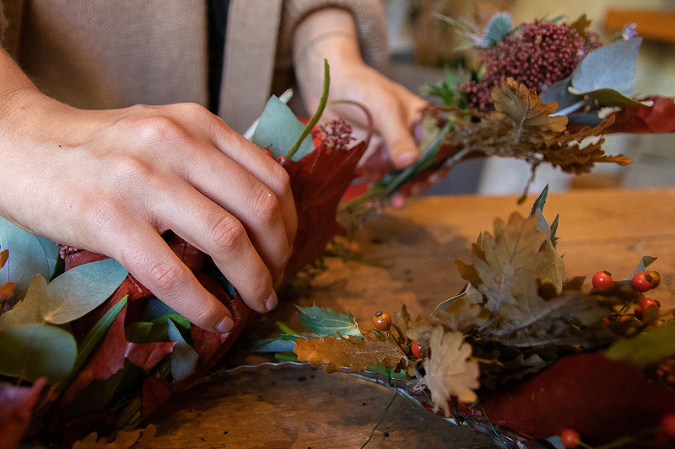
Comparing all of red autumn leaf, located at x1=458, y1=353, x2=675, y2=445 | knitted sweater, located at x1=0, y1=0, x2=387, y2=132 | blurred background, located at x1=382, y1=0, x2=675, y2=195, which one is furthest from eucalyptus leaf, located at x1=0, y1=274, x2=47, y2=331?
blurred background, located at x1=382, y1=0, x2=675, y2=195

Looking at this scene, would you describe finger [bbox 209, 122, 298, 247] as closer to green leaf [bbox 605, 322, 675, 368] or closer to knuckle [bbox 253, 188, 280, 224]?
knuckle [bbox 253, 188, 280, 224]

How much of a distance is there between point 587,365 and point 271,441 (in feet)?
0.86

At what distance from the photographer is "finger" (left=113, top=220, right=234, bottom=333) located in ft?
1.15

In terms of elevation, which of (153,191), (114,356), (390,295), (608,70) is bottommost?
(390,295)

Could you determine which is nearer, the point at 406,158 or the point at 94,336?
the point at 94,336

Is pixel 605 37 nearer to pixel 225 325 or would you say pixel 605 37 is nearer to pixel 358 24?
pixel 358 24

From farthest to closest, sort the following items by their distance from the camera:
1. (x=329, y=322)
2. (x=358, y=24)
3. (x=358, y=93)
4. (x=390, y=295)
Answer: (x=358, y=24) → (x=358, y=93) → (x=390, y=295) → (x=329, y=322)

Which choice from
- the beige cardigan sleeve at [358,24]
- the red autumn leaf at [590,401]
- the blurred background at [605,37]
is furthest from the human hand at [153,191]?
the blurred background at [605,37]

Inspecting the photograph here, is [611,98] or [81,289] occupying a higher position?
[611,98]

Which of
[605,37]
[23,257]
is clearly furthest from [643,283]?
[605,37]

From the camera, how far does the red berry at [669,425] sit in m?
0.23

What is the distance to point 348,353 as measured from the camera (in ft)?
1.14

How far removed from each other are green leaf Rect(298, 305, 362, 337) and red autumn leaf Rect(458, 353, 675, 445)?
155 millimetres

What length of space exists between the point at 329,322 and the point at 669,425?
0.88ft
